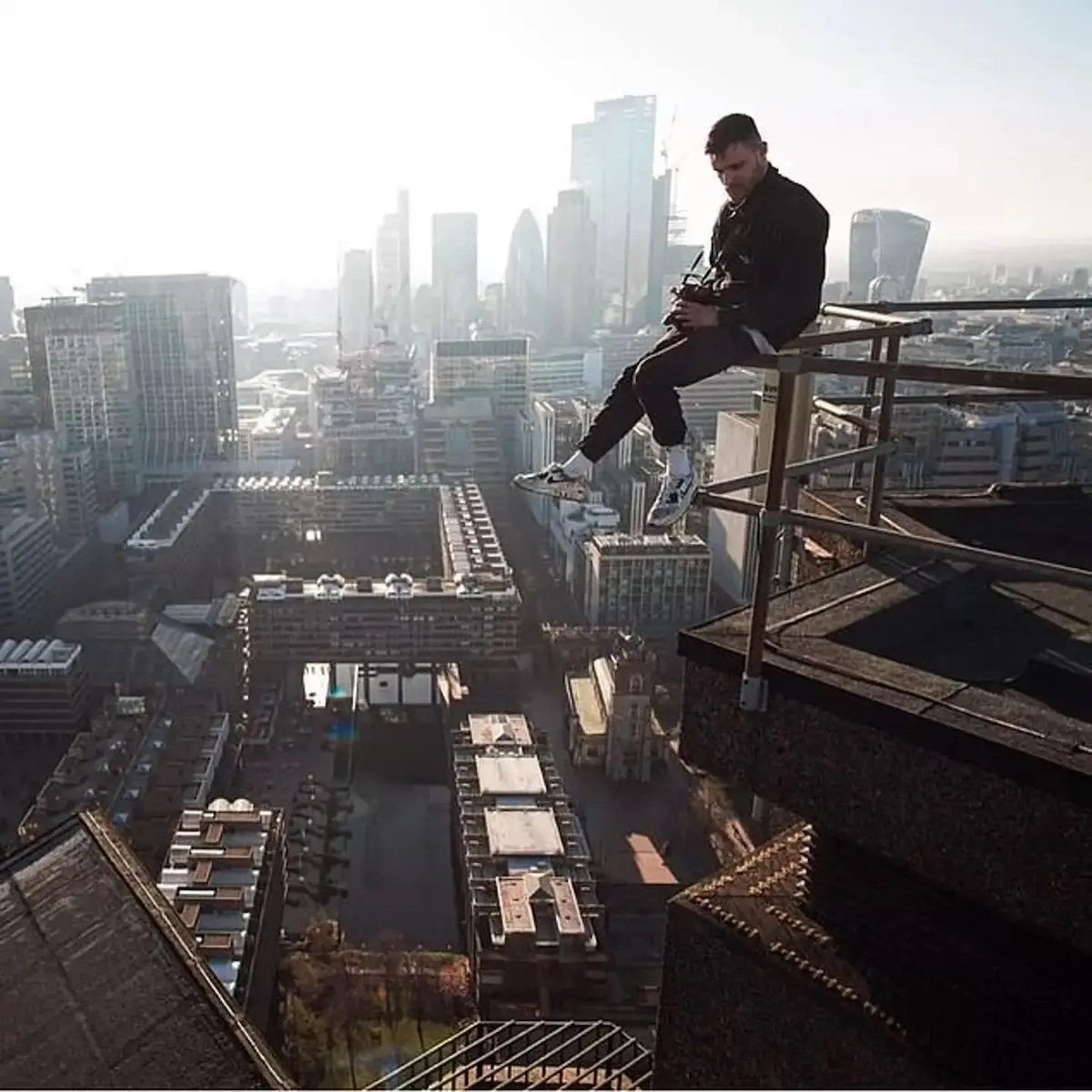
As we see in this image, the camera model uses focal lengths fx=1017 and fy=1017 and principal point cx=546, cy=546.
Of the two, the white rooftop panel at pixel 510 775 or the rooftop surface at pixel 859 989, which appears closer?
the rooftop surface at pixel 859 989

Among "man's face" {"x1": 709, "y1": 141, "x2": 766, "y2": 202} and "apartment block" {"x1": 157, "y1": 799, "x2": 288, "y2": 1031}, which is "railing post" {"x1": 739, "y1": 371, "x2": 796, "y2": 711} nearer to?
"man's face" {"x1": 709, "y1": 141, "x2": 766, "y2": 202}

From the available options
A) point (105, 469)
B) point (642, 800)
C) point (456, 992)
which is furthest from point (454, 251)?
point (456, 992)

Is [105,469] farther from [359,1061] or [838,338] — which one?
[838,338]

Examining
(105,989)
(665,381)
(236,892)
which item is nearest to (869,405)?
(665,381)

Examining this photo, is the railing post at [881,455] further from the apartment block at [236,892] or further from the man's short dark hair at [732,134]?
the apartment block at [236,892]

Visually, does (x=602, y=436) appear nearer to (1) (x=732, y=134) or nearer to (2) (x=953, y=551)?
(1) (x=732, y=134)

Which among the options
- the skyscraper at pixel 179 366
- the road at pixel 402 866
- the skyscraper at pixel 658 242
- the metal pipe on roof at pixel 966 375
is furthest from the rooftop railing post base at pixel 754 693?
the skyscraper at pixel 658 242

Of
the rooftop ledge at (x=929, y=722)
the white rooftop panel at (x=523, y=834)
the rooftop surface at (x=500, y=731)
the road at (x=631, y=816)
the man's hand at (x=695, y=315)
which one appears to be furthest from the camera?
the rooftop surface at (x=500, y=731)
